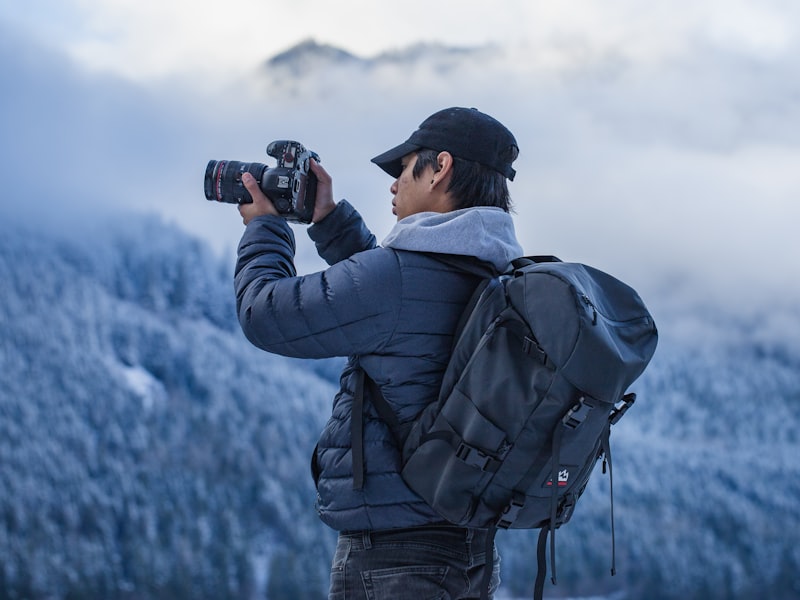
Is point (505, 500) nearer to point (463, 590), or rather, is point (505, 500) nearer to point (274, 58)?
point (463, 590)

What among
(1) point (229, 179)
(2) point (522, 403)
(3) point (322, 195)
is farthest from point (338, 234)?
(2) point (522, 403)

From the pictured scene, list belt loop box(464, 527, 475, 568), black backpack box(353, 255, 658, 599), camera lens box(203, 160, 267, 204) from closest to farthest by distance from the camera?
1. black backpack box(353, 255, 658, 599)
2. belt loop box(464, 527, 475, 568)
3. camera lens box(203, 160, 267, 204)

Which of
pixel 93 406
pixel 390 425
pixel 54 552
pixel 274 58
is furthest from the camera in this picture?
pixel 274 58

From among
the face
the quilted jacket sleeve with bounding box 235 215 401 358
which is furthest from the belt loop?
the face

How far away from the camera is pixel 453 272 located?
97 centimetres

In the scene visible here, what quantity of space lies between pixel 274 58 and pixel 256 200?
497 centimetres

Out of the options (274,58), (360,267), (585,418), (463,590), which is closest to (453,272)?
(360,267)

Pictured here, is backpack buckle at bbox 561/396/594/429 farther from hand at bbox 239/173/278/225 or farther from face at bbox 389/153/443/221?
hand at bbox 239/173/278/225

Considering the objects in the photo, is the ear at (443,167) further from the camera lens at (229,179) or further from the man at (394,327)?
the camera lens at (229,179)

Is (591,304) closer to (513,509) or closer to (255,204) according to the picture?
(513,509)

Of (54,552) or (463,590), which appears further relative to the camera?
(54,552)

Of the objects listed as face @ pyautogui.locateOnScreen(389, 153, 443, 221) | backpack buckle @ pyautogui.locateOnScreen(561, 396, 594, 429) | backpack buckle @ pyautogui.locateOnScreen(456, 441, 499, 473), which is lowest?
backpack buckle @ pyautogui.locateOnScreen(456, 441, 499, 473)

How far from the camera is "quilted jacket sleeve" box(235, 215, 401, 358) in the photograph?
0.91 metres

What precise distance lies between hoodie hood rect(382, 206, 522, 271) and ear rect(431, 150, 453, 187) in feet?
0.16
